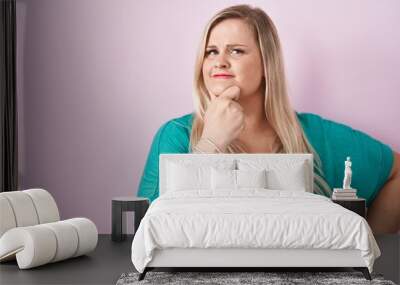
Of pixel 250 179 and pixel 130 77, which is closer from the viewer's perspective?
pixel 250 179

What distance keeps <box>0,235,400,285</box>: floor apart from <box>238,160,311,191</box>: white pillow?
90 centimetres

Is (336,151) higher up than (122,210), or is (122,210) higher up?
(336,151)

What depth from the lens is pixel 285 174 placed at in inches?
234

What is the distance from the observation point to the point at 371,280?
4.49m

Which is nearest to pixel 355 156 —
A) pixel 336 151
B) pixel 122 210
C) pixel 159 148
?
pixel 336 151

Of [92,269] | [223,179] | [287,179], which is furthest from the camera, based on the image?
[287,179]

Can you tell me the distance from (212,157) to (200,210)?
1732mm

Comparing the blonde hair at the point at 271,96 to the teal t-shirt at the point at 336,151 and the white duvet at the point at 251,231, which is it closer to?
the teal t-shirt at the point at 336,151

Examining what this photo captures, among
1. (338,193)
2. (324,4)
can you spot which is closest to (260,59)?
(324,4)

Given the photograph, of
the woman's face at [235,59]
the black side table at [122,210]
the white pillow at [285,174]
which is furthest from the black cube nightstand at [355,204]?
the black side table at [122,210]

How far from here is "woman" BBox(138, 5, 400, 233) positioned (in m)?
6.46

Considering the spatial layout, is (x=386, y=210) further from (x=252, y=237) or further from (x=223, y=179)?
(x=252, y=237)

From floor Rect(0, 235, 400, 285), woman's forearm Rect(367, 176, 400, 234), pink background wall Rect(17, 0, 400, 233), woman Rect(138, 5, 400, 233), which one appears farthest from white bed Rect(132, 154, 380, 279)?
pink background wall Rect(17, 0, 400, 233)

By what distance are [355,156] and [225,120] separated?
1.31 metres
